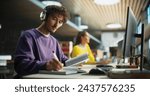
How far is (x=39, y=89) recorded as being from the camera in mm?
1278

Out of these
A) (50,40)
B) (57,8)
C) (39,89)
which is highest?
(57,8)

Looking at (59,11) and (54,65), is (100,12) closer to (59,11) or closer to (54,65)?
(59,11)

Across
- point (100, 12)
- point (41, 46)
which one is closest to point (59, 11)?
point (41, 46)

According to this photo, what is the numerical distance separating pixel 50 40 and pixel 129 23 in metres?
0.41

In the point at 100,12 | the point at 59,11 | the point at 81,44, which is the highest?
the point at 100,12

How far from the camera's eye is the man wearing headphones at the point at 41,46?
43.5 inches

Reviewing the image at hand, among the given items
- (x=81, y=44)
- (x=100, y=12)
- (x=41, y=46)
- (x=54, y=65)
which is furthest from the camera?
(x=100, y=12)

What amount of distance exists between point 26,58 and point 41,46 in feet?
0.44

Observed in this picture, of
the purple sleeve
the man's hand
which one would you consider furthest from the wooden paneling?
the man's hand

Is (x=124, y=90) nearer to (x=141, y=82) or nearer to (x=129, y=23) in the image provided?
(x=141, y=82)

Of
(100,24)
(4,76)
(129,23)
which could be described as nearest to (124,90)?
(129,23)

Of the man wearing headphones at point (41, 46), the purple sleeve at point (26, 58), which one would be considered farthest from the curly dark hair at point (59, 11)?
the purple sleeve at point (26, 58)

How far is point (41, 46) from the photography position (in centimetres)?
124

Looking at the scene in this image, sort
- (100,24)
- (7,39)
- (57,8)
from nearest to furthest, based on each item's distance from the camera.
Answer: (57,8)
(7,39)
(100,24)
